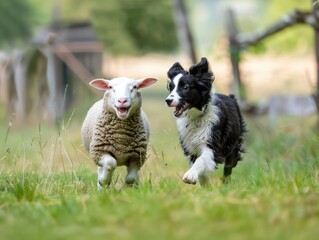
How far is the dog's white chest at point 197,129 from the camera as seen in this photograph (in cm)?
773

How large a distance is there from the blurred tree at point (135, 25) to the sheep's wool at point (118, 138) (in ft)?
93.2

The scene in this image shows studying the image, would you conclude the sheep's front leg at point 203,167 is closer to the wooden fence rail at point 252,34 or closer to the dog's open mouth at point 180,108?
the dog's open mouth at point 180,108

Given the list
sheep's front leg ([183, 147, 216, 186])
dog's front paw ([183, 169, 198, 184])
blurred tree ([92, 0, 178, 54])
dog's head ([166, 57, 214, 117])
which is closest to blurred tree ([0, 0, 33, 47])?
blurred tree ([92, 0, 178, 54])

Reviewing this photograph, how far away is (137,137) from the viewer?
25.5 ft

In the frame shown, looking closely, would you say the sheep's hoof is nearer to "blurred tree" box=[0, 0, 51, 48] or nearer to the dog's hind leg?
the dog's hind leg

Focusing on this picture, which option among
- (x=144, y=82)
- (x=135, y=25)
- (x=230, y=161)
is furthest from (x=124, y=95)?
(x=135, y=25)

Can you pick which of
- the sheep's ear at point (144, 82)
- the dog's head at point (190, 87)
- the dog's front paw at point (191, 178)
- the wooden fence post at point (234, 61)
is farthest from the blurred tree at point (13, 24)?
the dog's front paw at point (191, 178)

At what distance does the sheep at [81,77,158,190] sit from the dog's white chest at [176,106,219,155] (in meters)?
0.41

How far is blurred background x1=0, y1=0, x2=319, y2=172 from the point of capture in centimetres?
1449

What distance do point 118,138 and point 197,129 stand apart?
796 mm

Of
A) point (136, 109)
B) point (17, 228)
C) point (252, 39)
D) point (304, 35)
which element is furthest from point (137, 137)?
point (304, 35)

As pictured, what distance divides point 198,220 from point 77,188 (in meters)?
2.54

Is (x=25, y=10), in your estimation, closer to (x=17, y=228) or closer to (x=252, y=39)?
(x=252, y=39)

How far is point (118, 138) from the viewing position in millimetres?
7688
